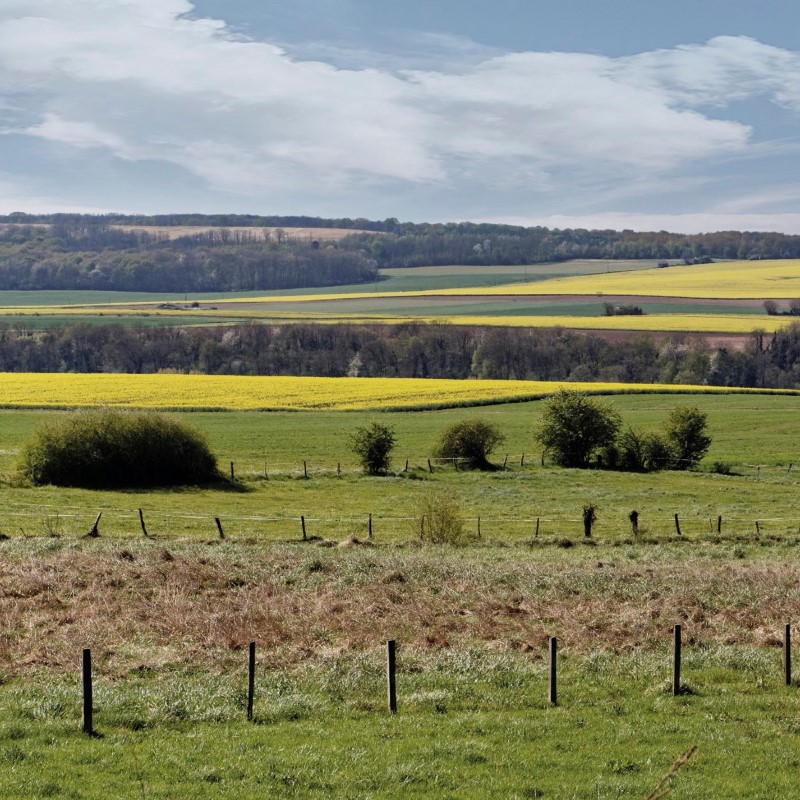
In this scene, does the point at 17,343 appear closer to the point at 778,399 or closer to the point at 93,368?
the point at 93,368

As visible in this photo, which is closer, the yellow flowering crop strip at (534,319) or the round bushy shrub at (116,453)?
the round bushy shrub at (116,453)

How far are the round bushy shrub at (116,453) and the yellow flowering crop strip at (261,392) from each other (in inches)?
894

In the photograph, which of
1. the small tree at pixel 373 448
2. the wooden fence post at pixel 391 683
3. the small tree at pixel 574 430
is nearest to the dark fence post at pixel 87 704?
the wooden fence post at pixel 391 683

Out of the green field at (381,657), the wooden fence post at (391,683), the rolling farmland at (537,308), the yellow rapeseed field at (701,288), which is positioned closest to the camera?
the green field at (381,657)

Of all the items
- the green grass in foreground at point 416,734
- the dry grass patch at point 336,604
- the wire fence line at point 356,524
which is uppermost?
the green grass in foreground at point 416,734

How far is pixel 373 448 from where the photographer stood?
53.3 metres

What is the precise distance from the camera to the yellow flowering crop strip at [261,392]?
3041 inches

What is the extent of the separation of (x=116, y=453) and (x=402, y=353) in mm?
75601

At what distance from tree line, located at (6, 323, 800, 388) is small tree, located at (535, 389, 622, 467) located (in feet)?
172

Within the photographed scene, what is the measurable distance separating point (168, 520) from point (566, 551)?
47.7 feet

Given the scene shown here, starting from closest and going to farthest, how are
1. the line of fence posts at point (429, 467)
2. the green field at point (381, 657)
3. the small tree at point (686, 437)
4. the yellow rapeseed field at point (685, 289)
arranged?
the green field at point (381, 657) → the line of fence posts at point (429, 467) → the small tree at point (686, 437) → the yellow rapeseed field at point (685, 289)

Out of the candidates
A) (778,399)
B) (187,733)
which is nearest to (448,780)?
(187,733)

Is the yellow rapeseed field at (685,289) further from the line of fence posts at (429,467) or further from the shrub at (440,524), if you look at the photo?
the shrub at (440,524)

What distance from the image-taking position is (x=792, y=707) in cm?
1534
